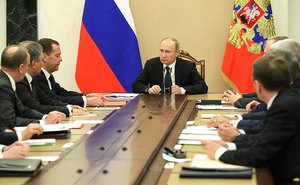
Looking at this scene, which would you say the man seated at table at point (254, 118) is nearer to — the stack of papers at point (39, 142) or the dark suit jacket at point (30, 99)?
the stack of papers at point (39, 142)

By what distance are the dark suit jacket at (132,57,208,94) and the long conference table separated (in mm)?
1508

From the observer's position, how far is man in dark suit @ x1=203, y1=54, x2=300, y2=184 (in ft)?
9.13

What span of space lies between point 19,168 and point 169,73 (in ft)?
11.7

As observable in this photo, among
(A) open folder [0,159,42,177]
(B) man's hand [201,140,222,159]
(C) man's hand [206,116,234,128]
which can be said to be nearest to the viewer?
(A) open folder [0,159,42,177]

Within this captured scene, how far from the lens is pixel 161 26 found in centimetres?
743

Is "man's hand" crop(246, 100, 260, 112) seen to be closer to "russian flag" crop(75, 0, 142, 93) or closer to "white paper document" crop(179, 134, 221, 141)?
"white paper document" crop(179, 134, 221, 141)

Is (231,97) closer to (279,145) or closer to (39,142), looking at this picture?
(39,142)

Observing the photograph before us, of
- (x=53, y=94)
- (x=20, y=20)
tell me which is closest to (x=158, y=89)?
(x=53, y=94)

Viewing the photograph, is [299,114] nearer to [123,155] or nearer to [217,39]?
[123,155]

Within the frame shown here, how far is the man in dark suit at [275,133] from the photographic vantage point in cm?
278

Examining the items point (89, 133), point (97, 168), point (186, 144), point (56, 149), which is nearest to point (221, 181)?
point (97, 168)

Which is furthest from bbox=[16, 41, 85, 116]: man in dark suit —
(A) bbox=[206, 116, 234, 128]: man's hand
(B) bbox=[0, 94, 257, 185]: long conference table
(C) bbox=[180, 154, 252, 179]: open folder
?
(C) bbox=[180, 154, 252, 179]: open folder

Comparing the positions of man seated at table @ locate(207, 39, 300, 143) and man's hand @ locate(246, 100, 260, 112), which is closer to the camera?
man seated at table @ locate(207, 39, 300, 143)

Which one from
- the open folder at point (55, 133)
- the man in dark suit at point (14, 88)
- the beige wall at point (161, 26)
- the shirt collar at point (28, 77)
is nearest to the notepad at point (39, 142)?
the open folder at point (55, 133)
